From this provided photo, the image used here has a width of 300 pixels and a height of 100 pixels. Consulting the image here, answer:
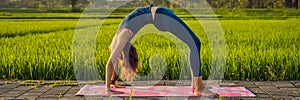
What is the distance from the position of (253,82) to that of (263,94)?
61cm

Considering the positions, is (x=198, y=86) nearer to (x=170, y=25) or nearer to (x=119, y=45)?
(x=170, y=25)

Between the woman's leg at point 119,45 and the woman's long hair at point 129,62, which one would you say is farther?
the woman's long hair at point 129,62

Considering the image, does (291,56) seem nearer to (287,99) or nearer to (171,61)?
(171,61)

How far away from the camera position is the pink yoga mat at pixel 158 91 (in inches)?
150

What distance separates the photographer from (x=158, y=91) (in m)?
3.93

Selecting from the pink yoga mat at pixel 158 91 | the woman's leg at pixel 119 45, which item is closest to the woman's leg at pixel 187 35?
the pink yoga mat at pixel 158 91

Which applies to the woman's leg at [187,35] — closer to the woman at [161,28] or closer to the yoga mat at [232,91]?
the woman at [161,28]

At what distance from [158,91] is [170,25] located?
1.96 ft

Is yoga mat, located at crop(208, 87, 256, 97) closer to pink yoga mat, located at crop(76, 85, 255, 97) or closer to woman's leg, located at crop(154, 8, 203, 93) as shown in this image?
pink yoga mat, located at crop(76, 85, 255, 97)

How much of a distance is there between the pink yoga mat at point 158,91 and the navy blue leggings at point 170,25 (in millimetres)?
239

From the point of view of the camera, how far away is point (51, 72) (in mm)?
4809

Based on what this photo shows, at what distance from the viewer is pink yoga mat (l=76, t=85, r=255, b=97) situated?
381 cm

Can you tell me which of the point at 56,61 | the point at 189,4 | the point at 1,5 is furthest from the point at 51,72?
the point at 1,5

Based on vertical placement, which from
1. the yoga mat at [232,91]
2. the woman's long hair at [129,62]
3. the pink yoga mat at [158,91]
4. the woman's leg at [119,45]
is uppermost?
the woman's leg at [119,45]
